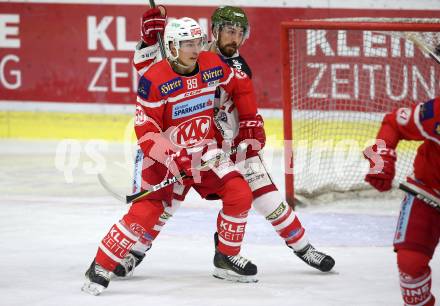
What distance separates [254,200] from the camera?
16.3 feet

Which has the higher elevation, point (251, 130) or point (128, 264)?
point (251, 130)

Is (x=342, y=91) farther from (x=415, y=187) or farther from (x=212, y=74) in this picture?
(x=415, y=187)

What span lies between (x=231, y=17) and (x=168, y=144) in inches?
32.3

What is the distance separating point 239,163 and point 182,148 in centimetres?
37

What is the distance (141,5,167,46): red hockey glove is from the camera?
5.00 m

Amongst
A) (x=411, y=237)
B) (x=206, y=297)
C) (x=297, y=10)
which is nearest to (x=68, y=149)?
(x=297, y=10)

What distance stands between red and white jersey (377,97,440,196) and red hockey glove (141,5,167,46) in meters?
1.55

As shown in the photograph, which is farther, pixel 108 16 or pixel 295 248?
pixel 108 16

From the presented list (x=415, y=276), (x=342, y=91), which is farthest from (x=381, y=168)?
(x=342, y=91)

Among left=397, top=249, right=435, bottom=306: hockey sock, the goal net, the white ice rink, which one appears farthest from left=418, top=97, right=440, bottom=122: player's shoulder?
the goal net

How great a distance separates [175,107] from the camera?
4598mm

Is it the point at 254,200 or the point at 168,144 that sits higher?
the point at 168,144

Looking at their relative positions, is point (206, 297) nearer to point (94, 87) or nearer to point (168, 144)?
point (168, 144)

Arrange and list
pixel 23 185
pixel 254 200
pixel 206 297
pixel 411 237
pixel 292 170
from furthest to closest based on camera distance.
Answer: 1. pixel 23 185
2. pixel 292 170
3. pixel 254 200
4. pixel 206 297
5. pixel 411 237
